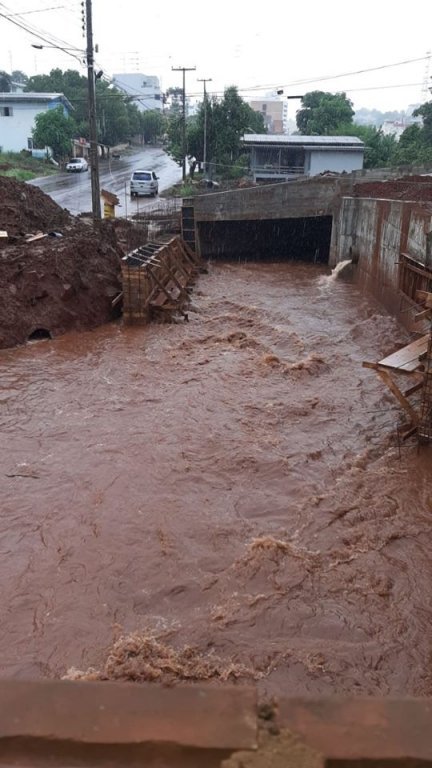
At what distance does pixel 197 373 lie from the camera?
1275 centimetres

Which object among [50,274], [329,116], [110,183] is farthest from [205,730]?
[329,116]

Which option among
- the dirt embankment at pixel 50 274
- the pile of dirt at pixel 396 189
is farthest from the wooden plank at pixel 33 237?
the pile of dirt at pixel 396 189

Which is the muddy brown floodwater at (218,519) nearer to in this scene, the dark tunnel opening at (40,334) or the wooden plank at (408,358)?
the dark tunnel opening at (40,334)

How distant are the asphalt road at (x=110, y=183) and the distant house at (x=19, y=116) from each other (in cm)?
700

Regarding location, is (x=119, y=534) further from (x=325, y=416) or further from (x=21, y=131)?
(x=21, y=131)

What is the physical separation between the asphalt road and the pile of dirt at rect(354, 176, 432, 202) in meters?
11.7

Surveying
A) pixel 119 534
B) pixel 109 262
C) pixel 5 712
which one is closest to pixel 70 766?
pixel 5 712

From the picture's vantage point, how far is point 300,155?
1847 inches

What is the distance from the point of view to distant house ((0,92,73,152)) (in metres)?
51.5

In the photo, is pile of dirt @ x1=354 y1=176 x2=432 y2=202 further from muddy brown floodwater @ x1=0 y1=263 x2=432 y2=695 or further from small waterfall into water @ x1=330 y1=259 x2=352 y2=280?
muddy brown floodwater @ x1=0 y1=263 x2=432 y2=695

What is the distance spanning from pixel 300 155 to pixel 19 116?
25.4 metres

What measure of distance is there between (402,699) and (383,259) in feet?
56.9

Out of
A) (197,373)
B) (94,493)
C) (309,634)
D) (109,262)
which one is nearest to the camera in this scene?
(309,634)

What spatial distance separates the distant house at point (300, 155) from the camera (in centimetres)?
4550
